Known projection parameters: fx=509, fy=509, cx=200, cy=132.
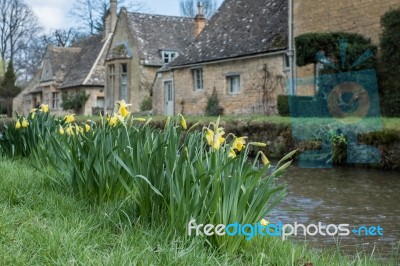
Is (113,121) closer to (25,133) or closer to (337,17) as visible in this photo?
(25,133)

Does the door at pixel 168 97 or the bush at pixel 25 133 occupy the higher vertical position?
the door at pixel 168 97

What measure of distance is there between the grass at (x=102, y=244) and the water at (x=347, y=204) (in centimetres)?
46

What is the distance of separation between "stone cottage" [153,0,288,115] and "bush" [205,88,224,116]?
216 mm

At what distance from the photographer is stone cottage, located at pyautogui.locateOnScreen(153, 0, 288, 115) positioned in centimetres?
2183

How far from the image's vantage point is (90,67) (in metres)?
39.1

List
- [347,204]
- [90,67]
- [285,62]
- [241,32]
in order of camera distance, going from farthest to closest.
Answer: [90,67], [241,32], [285,62], [347,204]

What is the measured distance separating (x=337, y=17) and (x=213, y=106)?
7.81m

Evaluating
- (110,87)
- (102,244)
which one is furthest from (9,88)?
(102,244)

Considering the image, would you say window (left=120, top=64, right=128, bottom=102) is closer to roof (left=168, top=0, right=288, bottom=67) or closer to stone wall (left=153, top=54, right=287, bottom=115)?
stone wall (left=153, top=54, right=287, bottom=115)

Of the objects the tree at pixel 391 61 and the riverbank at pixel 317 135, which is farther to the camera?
the tree at pixel 391 61

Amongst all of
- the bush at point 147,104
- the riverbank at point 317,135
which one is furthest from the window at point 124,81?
the riverbank at point 317,135

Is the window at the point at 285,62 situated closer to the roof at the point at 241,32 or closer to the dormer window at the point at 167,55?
the roof at the point at 241,32

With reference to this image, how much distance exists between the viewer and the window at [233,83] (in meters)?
23.8

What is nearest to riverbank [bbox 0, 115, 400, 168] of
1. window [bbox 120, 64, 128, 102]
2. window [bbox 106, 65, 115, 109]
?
window [bbox 120, 64, 128, 102]
